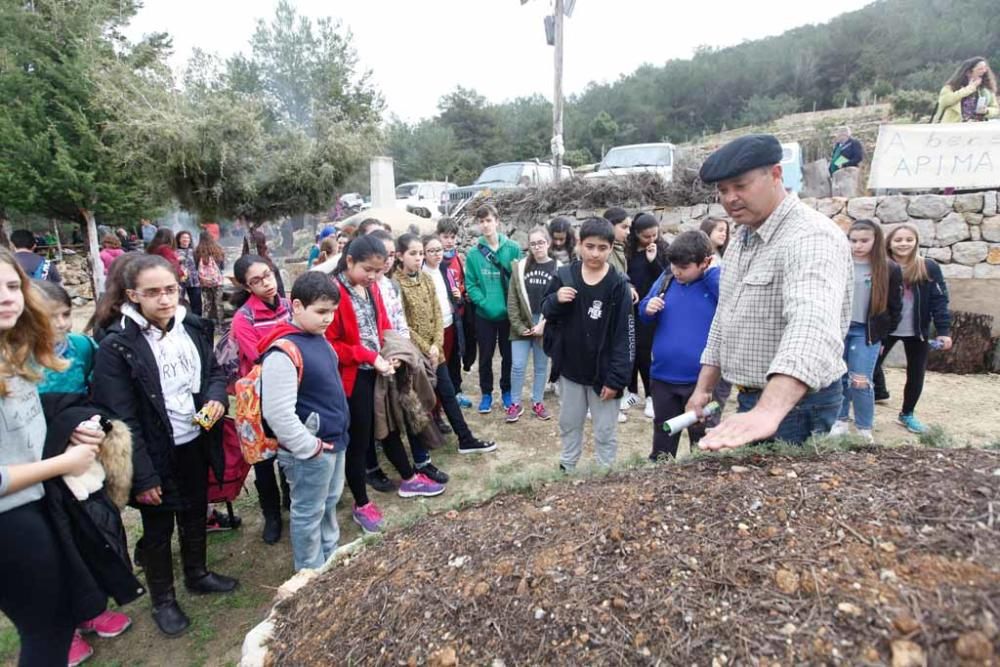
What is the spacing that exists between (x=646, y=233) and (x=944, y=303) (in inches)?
94.4

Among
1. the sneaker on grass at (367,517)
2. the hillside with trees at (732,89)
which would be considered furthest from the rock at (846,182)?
the hillside with trees at (732,89)

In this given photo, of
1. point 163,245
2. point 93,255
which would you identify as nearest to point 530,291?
point 163,245

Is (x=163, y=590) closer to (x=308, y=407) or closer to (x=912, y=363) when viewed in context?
(x=308, y=407)

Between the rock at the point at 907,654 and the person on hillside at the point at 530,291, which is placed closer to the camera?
the rock at the point at 907,654

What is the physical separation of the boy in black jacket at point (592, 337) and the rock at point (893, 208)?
197 inches

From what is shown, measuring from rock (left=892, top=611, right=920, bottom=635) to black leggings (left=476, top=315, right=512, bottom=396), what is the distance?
4376mm

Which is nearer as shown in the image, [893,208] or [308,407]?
[308,407]

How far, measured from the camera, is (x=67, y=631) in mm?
2047

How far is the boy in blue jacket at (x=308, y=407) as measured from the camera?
2.54 meters

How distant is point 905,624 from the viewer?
113 cm

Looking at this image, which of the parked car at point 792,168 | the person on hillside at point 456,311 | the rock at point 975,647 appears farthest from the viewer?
the parked car at point 792,168

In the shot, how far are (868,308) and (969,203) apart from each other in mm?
3525

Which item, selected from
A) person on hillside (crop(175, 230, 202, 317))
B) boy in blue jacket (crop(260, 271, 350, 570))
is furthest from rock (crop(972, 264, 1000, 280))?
person on hillside (crop(175, 230, 202, 317))

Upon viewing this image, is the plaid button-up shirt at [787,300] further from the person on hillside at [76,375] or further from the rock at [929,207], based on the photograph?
the rock at [929,207]
